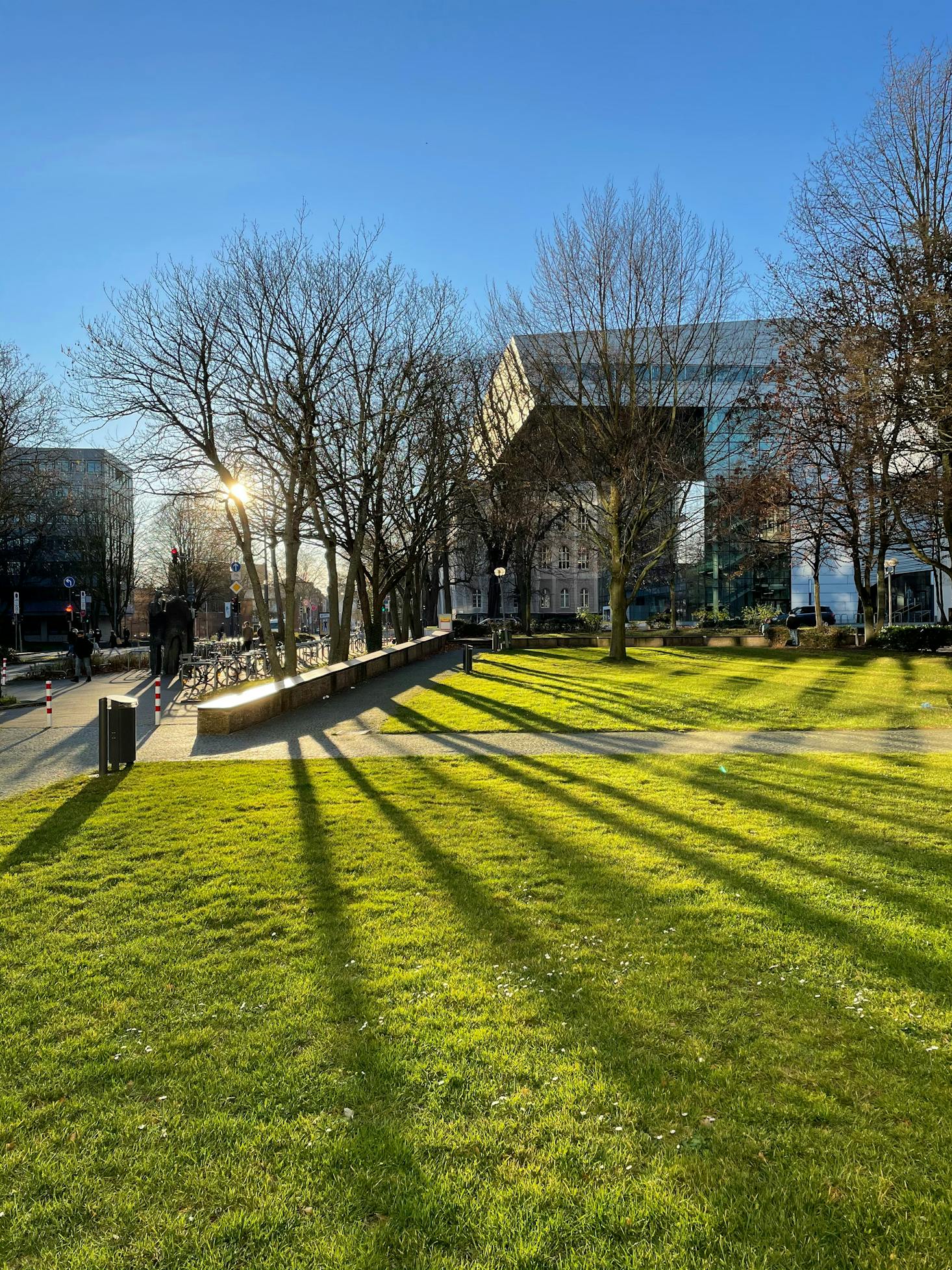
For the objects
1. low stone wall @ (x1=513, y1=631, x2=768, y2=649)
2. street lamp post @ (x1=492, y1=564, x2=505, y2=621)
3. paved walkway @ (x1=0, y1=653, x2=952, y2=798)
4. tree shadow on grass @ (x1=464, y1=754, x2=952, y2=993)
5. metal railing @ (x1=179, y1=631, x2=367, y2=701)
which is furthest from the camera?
low stone wall @ (x1=513, y1=631, x2=768, y2=649)

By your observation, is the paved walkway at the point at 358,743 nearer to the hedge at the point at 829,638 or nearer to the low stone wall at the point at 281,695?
the low stone wall at the point at 281,695

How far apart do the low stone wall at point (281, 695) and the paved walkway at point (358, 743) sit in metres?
0.26

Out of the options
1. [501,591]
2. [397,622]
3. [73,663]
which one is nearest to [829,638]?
[397,622]

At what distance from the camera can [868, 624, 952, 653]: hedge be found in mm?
29141

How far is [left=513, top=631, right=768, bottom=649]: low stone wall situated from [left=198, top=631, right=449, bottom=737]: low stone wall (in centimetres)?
1324

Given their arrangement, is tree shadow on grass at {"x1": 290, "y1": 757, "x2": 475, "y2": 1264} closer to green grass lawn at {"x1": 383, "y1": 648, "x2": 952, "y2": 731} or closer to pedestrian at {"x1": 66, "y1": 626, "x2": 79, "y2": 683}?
green grass lawn at {"x1": 383, "y1": 648, "x2": 952, "y2": 731}

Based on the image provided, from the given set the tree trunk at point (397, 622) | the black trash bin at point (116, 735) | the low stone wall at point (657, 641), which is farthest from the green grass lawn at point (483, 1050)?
the low stone wall at point (657, 641)

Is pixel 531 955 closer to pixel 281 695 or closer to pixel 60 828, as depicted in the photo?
pixel 60 828

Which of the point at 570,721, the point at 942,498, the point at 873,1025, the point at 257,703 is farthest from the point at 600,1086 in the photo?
the point at 942,498

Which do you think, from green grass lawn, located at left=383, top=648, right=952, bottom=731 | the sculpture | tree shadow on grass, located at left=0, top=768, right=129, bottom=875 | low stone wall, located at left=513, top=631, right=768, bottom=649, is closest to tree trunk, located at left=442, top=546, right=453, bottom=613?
low stone wall, located at left=513, top=631, right=768, bottom=649

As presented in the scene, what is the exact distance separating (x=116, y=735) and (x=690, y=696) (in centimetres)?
1154

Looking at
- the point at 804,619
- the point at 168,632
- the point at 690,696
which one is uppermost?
the point at 168,632

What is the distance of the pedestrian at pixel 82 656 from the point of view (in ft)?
96.1

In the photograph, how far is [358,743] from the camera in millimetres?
12867
